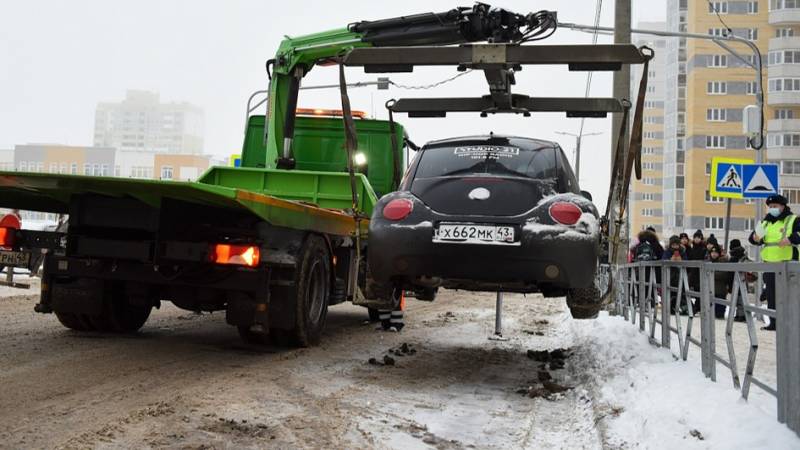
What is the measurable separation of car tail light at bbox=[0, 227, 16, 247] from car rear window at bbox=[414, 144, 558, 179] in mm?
3831

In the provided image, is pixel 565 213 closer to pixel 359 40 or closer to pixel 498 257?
pixel 498 257

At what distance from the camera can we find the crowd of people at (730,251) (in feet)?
16.8

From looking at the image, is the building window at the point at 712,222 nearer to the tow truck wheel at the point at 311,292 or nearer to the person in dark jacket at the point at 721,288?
the tow truck wheel at the point at 311,292

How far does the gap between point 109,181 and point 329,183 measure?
3.40m

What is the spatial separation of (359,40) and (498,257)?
Result: 5.95m

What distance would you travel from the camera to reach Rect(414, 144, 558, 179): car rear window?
21.3 feet

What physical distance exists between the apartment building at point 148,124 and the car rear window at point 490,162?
158 metres

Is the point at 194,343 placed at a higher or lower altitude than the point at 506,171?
lower

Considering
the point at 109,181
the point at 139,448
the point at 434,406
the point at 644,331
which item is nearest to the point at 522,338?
the point at 644,331

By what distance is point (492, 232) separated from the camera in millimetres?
5809

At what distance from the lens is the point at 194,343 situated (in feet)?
25.1

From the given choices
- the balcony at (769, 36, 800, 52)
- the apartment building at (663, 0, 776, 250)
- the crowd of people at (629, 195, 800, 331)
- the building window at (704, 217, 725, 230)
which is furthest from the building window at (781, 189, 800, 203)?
the crowd of people at (629, 195, 800, 331)

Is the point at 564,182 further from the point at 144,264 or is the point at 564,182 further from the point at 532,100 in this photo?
the point at 144,264

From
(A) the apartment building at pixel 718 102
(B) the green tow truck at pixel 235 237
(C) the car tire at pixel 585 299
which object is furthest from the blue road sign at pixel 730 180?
(A) the apartment building at pixel 718 102
